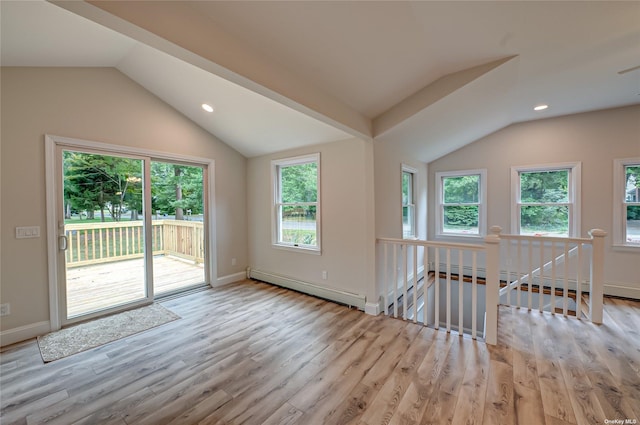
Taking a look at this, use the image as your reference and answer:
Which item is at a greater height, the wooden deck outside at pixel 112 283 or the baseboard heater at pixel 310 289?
the wooden deck outside at pixel 112 283

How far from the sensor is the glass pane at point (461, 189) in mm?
4974

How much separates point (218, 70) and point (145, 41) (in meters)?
0.42

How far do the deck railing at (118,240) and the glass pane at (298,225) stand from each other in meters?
1.38

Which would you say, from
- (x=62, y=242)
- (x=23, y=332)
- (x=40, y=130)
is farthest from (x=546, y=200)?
(x=23, y=332)

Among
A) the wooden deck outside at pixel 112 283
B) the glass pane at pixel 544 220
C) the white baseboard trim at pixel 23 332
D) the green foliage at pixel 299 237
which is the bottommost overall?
the white baseboard trim at pixel 23 332

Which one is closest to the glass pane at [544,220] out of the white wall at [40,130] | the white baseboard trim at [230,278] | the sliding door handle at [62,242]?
the white baseboard trim at [230,278]

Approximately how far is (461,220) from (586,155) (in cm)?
203

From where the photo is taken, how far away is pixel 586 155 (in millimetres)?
4012

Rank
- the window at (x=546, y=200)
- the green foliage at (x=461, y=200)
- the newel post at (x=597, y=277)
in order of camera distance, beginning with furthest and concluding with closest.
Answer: the green foliage at (x=461, y=200), the window at (x=546, y=200), the newel post at (x=597, y=277)

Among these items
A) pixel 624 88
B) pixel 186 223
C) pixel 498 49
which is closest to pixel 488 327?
pixel 498 49

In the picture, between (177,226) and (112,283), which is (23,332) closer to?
(112,283)

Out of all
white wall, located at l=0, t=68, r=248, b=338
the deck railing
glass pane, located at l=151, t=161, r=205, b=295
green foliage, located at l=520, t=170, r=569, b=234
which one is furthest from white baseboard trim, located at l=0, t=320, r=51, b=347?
green foliage, located at l=520, t=170, r=569, b=234

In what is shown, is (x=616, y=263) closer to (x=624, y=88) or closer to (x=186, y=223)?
(x=624, y=88)

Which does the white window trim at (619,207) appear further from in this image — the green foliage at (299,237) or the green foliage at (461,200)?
the green foliage at (299,237)
